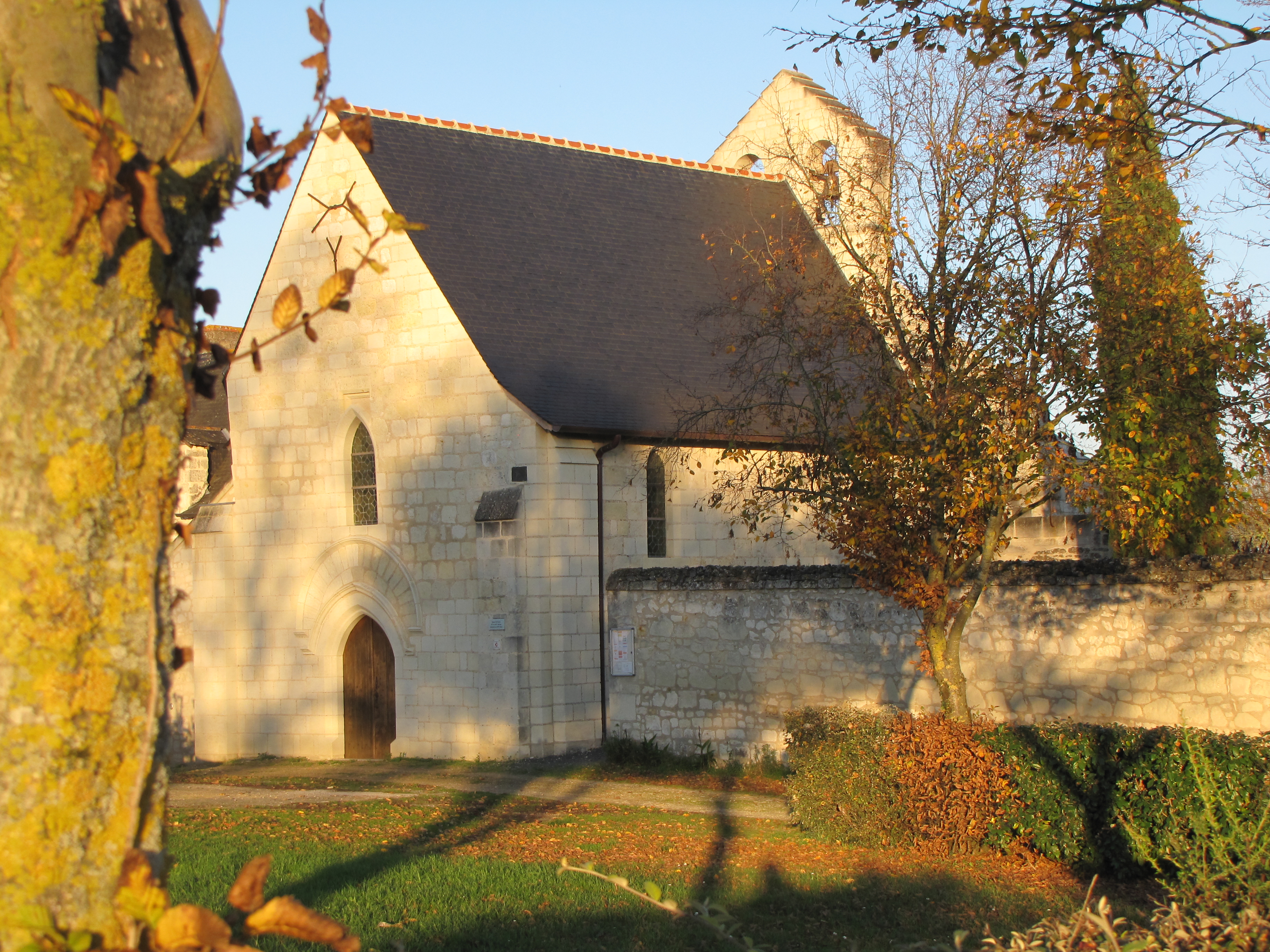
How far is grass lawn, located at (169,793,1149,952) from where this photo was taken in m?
7.18

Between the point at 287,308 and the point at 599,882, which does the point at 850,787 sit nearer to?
the point at 599,882

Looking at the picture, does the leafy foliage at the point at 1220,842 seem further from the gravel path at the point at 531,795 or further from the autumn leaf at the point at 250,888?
the gravel path at the point at 531,795

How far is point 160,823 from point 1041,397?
29.9 feet

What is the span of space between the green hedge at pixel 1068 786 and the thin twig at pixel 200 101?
6.86 m

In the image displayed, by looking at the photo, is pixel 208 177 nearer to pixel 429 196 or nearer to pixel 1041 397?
pixel 1041 397

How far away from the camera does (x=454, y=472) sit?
18.5 metres

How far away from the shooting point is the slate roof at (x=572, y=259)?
1859 centimetres

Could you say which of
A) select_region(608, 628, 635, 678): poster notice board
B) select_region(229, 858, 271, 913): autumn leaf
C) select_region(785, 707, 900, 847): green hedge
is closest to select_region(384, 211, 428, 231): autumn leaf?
select_region(229, 858, 271, 913): autumn leaf

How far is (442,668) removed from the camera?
60.3 ft

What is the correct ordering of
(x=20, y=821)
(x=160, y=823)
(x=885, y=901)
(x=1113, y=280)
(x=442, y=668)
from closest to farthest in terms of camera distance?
(x=20, y=821) < (x=160, y=823) < (x=885, y=901) < (x=1113, y=280) < (x=442, y=668)

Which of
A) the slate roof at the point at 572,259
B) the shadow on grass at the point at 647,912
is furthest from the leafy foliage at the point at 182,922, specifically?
the slate roof at the point at 572,259

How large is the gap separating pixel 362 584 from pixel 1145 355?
13064 millimetres

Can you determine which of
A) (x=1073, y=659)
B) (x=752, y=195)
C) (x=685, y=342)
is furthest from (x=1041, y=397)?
(x=752, y=195)

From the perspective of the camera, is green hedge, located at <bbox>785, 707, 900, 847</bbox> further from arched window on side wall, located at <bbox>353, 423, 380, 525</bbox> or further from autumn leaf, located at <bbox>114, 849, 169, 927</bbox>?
arched window on side wall, located at <bbox>353, 423, 380, 525</bbox>
